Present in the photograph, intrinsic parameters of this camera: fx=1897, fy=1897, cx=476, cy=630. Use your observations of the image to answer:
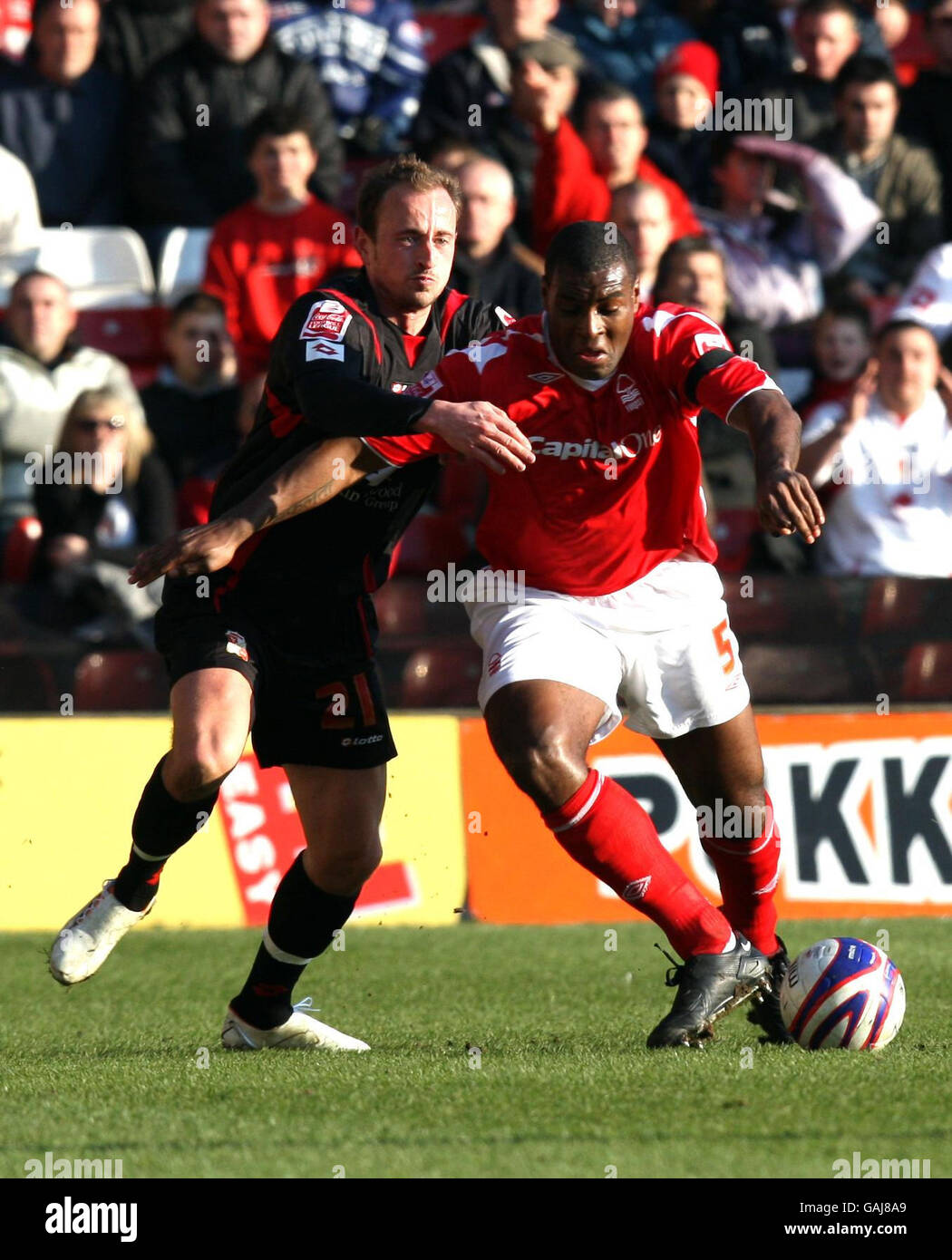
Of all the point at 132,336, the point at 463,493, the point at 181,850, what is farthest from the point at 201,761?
the point at 132,336

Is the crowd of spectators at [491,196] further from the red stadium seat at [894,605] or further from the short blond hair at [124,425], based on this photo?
the red stadium seat at [894,605]

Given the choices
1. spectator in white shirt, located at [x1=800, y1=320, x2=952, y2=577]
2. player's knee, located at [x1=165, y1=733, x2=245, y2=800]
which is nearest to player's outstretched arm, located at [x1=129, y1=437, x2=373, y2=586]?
player's knee, located at [x1=165, y1=733, x2=245, y2=800]

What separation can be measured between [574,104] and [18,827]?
6.36 metres

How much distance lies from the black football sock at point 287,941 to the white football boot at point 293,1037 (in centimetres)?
3

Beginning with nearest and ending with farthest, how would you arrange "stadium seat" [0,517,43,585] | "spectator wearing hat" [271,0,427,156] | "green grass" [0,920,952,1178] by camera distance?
"green grass" [0,920,952,1178], "stadium seat" [0,517,43,585], "spectator wearing hat" [271,0,427,156]

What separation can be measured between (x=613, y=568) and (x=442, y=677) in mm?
4352

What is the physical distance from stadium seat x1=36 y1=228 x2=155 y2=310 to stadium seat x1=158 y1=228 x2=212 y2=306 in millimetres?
110

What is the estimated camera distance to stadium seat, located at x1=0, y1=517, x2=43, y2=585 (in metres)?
A: 10.7

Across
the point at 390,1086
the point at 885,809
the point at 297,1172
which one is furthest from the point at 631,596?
the point at 885,809

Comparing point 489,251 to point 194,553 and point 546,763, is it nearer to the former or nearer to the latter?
point 194,553

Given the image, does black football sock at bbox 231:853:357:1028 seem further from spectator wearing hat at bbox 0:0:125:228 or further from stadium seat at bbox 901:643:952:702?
spectator wearing hat at bbox 0:0:125:228

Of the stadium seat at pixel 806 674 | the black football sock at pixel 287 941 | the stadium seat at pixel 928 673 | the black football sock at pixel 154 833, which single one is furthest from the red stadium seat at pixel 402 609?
the black football sock at pixel 154 833

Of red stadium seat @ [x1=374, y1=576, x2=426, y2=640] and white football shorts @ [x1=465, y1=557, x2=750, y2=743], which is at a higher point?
white football shorts @ [x1=465, y1=557, x2=750, y2=743]

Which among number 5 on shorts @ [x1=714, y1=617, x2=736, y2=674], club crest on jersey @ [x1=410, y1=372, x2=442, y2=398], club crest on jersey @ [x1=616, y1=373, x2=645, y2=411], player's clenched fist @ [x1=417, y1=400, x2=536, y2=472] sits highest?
club crest on jersey @ [x1=410, y1=372, x2=442, y2=398]
